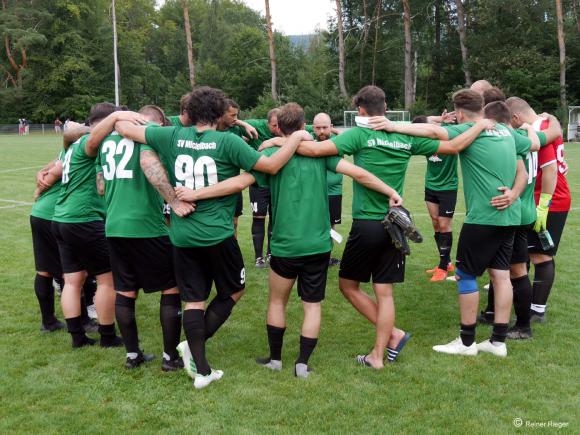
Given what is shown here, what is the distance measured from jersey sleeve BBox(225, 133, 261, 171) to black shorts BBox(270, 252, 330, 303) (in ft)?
2.53

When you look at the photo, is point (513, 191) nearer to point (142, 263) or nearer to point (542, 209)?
point (542, 209)

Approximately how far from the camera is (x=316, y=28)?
7862 centimetres

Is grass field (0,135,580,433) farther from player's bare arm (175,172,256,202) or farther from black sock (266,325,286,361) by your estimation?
player's bare arm (175,172,256,202)

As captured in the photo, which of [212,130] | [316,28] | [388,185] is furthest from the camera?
[316,28]

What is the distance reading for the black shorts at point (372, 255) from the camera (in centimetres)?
449

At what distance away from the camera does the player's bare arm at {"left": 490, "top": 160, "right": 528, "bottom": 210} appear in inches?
186

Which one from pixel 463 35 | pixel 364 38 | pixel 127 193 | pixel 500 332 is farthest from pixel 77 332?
pixel 364 38

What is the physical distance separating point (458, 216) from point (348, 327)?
656 cm

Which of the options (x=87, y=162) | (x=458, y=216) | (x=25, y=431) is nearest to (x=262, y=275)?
(x=87, y=162)

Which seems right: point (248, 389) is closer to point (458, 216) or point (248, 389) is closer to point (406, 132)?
point (406, 132)

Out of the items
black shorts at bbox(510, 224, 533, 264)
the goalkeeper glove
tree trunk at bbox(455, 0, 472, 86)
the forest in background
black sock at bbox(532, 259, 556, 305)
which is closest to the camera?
black shorts at bbox(510, 224, 533, 264)

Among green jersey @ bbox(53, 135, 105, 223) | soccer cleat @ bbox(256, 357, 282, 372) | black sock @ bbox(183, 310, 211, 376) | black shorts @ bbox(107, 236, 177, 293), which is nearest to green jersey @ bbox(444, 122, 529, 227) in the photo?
soccer cleat @ bbox(256, 357, 282, 372)

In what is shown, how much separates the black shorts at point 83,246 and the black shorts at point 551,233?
13.2 ft

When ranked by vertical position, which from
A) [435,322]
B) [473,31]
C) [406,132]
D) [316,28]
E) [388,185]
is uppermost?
[316,28]
